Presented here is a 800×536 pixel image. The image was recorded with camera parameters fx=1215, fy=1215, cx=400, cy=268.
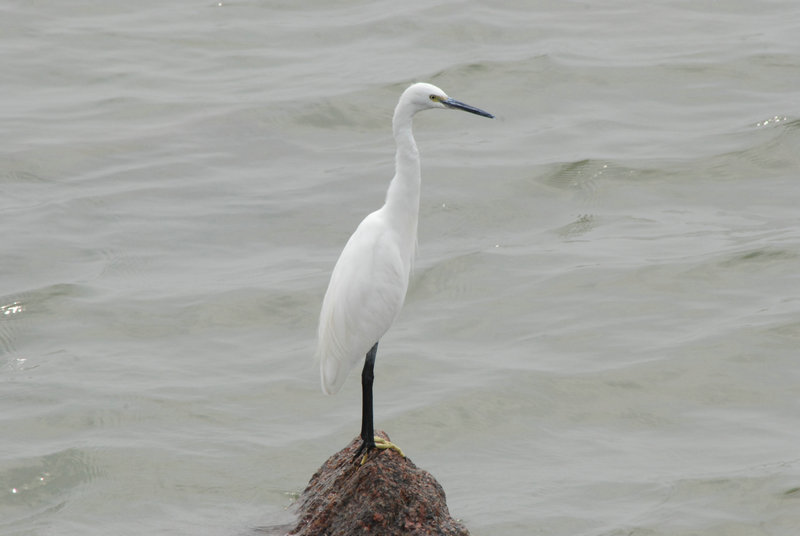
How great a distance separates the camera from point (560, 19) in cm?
1720

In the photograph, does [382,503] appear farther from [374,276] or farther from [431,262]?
[431,262]

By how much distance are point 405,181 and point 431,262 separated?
16.0ft

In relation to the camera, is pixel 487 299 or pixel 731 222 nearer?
pixel 487 299

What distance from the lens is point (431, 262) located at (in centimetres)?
1120

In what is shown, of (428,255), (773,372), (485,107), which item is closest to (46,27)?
(485,107)

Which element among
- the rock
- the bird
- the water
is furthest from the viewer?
the water

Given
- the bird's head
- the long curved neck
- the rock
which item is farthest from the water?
the bird's head

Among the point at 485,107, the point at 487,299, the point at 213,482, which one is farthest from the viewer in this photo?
the point at 485,107

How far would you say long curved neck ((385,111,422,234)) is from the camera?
6.24 metres

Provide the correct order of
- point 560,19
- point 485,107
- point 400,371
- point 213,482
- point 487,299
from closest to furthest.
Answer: point 213,482 < point 400,371 < point 487,299 < point 485,107 < point 560,19

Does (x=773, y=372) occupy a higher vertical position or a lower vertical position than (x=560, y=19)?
lower

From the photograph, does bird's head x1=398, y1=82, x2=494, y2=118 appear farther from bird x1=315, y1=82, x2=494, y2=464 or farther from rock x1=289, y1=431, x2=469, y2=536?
rock x1=289, y1=431, x2=469, y2=536

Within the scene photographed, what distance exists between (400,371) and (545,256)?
2.31 meters

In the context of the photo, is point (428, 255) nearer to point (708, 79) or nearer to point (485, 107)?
point (485, 107)
